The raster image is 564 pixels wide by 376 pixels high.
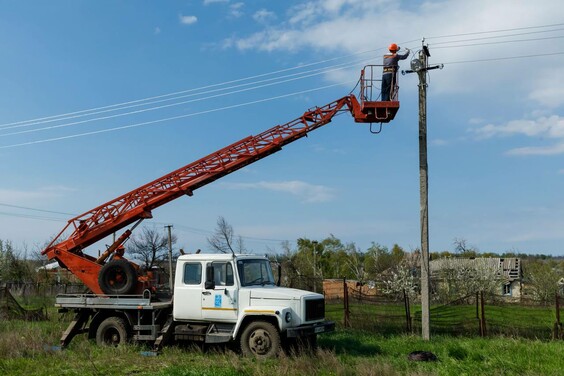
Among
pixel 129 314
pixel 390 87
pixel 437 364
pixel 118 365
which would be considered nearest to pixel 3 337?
pixel 129 314

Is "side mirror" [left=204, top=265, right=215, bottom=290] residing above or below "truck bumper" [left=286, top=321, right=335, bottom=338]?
above

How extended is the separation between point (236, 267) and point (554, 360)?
696 cm

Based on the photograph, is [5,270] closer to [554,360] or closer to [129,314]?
[129,314]

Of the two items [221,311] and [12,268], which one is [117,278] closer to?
[221,311]

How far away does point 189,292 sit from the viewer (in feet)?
43.9

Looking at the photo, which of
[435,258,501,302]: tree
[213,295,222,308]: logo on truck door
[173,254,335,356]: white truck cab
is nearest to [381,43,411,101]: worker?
[173,254,335,356]: white truck cab

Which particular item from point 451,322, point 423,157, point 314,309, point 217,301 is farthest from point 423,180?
point 217,301

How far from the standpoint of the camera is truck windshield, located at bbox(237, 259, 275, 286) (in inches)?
517

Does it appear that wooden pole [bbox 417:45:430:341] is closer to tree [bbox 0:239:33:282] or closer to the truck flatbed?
the truck flatbed

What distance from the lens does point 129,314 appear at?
1445 cm

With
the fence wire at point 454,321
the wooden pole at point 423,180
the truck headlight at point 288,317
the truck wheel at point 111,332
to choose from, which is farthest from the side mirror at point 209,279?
the fence wire at point 454,321

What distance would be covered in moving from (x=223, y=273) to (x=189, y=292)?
964 millimetres

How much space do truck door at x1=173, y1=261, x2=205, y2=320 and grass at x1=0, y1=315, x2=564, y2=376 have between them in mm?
845

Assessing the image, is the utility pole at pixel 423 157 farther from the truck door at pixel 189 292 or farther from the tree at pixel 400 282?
the tree at pixel 400 282
